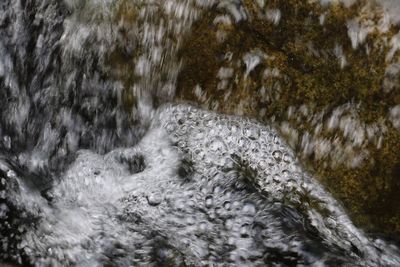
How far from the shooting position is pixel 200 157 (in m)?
2.88

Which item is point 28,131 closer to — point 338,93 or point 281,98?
point 281,98

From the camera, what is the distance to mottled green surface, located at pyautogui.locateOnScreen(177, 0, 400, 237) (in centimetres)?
265

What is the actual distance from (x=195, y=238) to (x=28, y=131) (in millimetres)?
1092

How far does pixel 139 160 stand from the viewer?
2957mm

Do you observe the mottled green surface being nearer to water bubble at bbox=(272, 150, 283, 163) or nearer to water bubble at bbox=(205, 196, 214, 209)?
water bubble at bbox=(272, 150, 283, 163)

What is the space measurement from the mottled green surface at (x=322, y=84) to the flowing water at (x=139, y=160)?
0.08 m

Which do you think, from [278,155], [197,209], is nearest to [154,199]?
[197,209]

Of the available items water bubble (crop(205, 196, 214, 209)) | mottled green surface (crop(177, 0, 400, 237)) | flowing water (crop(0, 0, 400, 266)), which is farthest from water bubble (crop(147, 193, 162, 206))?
mottled green surface (crop(177, 0, 400, 237))

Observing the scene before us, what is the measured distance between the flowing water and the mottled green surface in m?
0.08

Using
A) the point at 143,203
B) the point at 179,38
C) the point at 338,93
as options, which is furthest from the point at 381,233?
the point at 179,38

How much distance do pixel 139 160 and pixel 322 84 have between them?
39.7 inches

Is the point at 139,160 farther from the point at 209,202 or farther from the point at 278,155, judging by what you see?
the point at 278,155

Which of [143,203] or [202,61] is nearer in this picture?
[143,203]

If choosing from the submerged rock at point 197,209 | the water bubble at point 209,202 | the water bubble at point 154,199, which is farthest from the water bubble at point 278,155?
the water bubble at point 154,199
